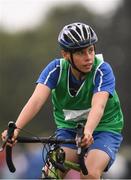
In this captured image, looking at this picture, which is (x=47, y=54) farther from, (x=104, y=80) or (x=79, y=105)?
(x=104, y=80)

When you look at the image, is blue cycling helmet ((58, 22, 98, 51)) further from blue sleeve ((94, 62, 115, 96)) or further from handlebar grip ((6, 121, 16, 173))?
handlebar grip ((6, 121, 16, 173))

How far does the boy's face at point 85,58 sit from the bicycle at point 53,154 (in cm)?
95

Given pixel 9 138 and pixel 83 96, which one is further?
pixel 83 96

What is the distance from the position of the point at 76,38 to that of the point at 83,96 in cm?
73

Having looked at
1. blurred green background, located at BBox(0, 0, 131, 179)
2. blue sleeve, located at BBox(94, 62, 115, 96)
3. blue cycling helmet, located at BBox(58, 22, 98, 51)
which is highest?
blue cycling helmet, located at BBox(58, 22, 98, 51)

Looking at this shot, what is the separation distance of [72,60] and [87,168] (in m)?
1.21

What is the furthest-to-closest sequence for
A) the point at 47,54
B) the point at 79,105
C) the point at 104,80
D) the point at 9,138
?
the point at 47,54 → the point at 79,105 → the point at 104,80 → the point at 9,138

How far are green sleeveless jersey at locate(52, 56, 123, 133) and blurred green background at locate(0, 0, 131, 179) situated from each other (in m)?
15.1

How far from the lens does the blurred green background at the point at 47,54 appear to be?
30062mm

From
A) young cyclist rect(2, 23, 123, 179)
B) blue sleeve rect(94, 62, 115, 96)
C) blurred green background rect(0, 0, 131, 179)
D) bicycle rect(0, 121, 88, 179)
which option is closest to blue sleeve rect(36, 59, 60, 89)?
young cyclist rect(2, 23, 123, 179)

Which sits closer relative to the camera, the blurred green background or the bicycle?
the bicycle

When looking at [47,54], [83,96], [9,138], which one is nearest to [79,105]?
[83,96]

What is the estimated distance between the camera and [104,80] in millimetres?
9719

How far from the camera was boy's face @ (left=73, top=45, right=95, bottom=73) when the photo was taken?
9523 mm
